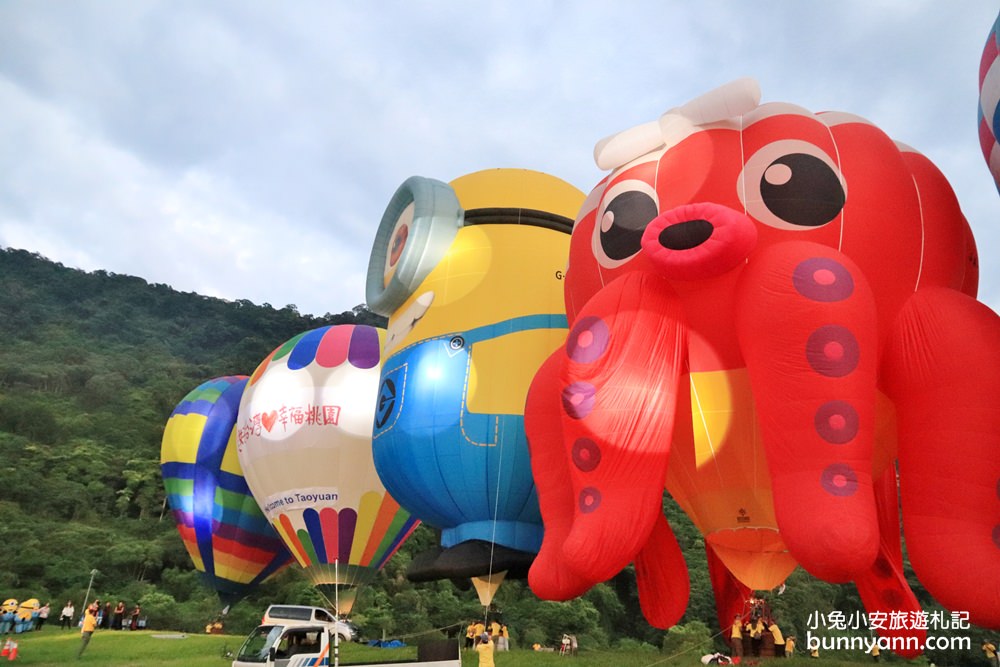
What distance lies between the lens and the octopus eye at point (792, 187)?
6453 millimetres

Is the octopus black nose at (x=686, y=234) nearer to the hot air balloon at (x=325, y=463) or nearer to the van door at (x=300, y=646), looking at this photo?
the van door at (x=300, y=646)

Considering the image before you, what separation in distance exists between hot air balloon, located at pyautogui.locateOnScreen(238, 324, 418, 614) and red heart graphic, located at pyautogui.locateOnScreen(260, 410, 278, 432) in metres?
0.02

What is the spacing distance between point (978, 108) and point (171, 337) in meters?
57.6

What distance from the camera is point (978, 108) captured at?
7.22 metres

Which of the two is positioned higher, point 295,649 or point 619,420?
point 619,420

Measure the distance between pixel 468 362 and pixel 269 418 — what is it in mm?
5224

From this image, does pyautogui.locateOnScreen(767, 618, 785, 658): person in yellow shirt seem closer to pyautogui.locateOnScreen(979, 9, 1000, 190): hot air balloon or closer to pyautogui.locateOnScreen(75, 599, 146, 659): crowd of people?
pyautogui.locateOnScreen(979, 9, 1000, 190): hot air balloon

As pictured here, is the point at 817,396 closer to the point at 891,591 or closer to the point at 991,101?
the point at 891,591

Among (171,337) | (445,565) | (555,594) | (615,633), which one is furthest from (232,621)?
(171,337)

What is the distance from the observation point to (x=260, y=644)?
8.83m

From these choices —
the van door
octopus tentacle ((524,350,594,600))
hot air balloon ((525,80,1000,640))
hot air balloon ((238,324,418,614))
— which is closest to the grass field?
the van door

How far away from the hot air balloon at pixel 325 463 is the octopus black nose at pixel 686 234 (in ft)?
25.7

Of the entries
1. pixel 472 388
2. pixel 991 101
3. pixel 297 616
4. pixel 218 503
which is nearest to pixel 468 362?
pixel 472 388

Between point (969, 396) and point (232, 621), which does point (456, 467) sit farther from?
point (232, 621)
